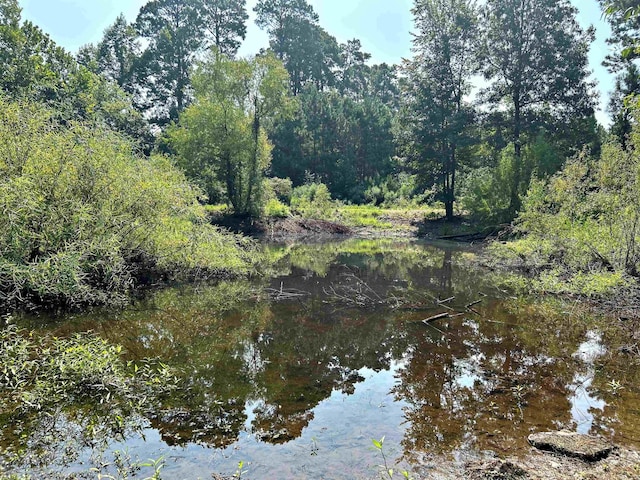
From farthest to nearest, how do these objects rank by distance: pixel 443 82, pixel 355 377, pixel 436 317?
pixel 443 82, pixel 436 317, pixel 355 377

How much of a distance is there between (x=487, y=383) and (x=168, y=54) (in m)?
49.6

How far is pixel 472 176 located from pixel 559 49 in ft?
32.5

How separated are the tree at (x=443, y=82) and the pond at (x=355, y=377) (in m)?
20.1

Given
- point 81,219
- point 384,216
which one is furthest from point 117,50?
point 81,219

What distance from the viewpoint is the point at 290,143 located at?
43.8 meters

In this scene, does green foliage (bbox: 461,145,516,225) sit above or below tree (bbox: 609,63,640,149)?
below

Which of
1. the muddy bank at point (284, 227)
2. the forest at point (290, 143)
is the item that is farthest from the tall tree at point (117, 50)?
the muddy bank at point (284, 227)

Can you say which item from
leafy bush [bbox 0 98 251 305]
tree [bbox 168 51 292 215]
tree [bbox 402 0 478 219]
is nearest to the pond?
leafy bush [bbox 0 98 251 305]

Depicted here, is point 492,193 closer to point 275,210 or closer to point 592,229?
point 275,210

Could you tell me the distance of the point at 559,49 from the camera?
28.7 meters

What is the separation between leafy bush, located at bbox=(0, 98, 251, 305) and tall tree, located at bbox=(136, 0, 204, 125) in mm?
37744

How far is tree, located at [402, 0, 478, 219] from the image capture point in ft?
99.9

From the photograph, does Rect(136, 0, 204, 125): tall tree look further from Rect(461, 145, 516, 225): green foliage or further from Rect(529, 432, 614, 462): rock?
Rect(529, 432, 614, 462): rock

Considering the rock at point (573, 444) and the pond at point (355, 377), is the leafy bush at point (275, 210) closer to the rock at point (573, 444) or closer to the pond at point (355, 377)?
the pond at point (355, 377)
